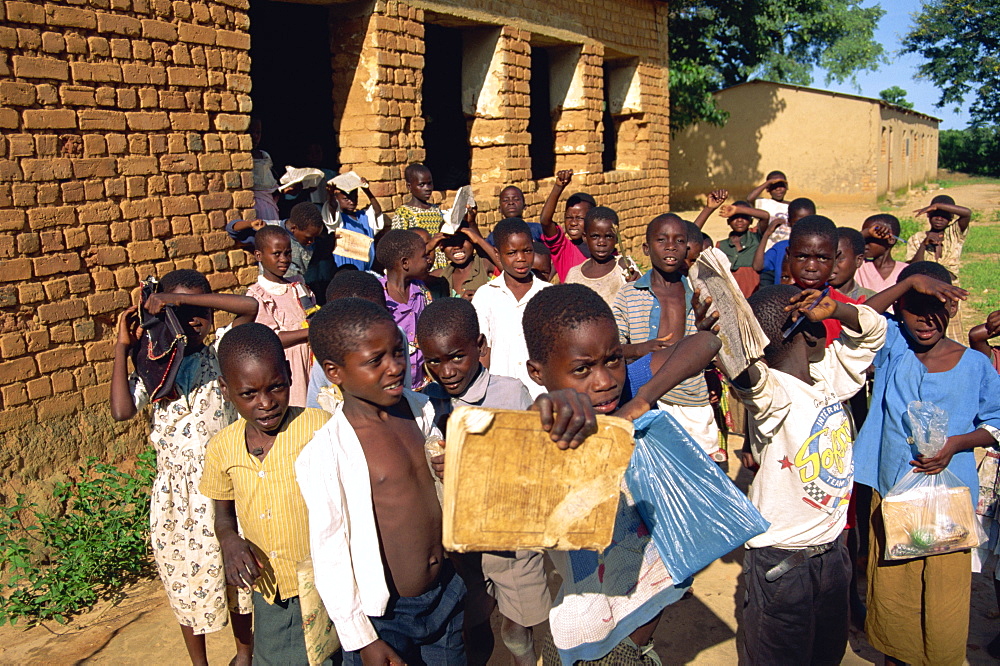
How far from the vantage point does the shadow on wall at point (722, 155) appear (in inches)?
820

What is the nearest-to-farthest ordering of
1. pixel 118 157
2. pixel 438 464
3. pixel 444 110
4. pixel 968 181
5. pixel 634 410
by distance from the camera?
pixel 634 410, pixel 438 464, pixel 118 157, pixel 444 110, pixel 968 181

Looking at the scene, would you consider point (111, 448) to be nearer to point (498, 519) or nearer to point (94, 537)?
point (94, 537)

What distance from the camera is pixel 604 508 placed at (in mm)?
1676

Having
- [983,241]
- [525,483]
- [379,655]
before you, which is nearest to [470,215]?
[379,655]

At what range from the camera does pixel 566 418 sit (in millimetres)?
1534

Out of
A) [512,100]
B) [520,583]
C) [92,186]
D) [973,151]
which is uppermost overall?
[973,151]

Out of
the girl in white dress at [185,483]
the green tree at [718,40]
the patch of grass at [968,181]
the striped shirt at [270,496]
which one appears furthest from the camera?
the patch of grass at [968,181]

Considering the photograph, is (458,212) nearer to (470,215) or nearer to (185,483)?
(470,215)

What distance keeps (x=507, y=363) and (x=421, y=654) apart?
5.54 feet

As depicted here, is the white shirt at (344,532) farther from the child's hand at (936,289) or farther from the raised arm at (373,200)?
the raised arm at (373,200)

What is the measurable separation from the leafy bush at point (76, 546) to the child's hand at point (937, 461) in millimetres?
3635

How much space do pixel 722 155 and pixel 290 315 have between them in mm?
19570

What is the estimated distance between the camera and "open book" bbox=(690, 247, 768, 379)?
225 cm

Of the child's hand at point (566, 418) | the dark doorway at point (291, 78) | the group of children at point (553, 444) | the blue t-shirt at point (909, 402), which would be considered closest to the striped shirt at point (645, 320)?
the group of children at point (553, 444)
